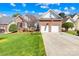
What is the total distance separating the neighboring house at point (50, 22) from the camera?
3.70 m

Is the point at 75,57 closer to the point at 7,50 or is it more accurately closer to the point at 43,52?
the point at 43,52

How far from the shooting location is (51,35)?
3748 millimetres

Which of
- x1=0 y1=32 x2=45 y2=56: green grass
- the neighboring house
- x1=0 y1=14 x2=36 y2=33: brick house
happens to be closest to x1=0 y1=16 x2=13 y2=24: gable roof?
x1=0 y1=14 x2=36 y2=33: brick house

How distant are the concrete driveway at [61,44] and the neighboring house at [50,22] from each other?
81 mm

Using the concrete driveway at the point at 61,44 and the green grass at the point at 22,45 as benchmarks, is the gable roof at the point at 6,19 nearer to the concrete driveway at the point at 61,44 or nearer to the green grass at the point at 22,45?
the green grass at the point at 22,45

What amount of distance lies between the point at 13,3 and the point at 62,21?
79 centimetres

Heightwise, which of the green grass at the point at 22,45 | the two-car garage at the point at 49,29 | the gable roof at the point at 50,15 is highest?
the gable roof at the point at 50,15

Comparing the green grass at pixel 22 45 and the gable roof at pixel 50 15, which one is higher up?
the gable roof at pixel 50 15

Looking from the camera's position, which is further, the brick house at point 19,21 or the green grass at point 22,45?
the brick house at point 19,21

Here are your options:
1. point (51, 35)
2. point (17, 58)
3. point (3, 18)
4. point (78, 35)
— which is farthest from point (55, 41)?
point (3, 18)

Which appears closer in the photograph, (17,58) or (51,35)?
(17,58)

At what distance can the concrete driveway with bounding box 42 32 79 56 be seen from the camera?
3.54m

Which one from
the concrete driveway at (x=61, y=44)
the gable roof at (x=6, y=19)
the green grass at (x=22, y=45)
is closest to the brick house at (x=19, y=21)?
the gable roof at (x=6, y=19)

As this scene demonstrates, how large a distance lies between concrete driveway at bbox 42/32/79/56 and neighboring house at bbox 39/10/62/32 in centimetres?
8
